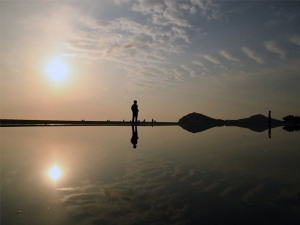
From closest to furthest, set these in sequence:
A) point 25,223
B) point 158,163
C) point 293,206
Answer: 1. point 25,223
2. point 293,206
3. point 158,163

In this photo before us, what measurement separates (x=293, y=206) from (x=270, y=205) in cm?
38

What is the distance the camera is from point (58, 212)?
4199mm

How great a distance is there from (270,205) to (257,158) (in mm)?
5616

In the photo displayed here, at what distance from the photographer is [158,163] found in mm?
8398

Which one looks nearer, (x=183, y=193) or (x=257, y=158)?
(x=183, y=193)

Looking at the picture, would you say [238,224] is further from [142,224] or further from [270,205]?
[142,224]

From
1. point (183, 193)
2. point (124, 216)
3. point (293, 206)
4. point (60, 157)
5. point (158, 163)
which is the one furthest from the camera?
point (60, 157)

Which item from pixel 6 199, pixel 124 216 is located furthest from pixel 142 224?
pixel 6 199

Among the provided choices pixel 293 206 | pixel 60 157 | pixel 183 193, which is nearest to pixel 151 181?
pixel 183 193

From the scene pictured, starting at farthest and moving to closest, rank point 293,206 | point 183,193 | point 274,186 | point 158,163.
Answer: point 158,163 < point 274,186 < point 183,193 < point 293,206

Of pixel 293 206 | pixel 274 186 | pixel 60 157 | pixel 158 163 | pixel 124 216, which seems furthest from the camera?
pixel 60 157

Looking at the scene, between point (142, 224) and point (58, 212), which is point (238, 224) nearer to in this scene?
point (142, 224)

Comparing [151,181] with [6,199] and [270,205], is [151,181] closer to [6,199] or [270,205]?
[270,205]

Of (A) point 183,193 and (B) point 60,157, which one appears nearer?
(A) point 183,193
